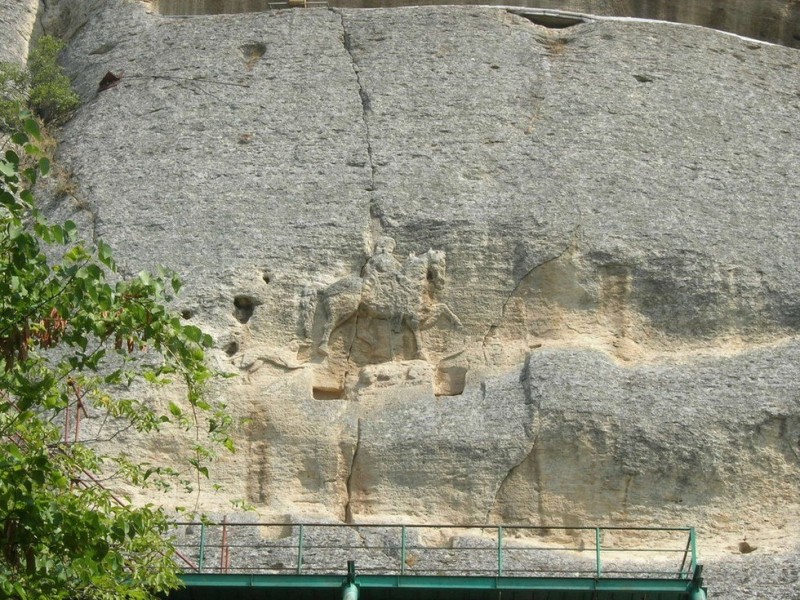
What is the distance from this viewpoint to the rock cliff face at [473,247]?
19.7 meters

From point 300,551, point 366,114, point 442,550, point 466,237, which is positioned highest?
point 366,114

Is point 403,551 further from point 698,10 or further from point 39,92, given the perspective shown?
point 698,10

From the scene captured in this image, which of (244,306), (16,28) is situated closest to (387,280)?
(244,306)

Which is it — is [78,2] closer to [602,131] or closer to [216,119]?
[216,119]

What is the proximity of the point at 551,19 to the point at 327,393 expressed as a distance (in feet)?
25.5

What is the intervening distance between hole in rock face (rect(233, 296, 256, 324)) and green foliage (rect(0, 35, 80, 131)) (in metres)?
5.43

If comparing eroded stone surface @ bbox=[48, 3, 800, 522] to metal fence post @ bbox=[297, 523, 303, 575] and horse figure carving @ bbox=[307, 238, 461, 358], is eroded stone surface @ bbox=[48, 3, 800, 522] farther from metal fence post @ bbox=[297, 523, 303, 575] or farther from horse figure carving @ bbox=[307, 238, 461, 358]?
metal fence post @ bbox=[297, 523, 303, 575]

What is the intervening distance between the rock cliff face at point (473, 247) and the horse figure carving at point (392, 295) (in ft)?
0.10

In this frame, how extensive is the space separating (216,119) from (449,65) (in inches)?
127

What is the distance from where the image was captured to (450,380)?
21375mm

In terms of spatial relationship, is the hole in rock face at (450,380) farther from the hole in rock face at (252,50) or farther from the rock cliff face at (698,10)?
the rock cliff face at (698,10)

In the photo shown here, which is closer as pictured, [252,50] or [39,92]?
[252,50]

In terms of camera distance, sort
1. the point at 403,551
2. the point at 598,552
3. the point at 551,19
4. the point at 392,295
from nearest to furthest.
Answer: the point at 598,552 < the point at 403,551 < the point at 392,295 < the point at 551,19

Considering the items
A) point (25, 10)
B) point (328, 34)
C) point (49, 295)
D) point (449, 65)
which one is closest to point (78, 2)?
point (25, 10)
